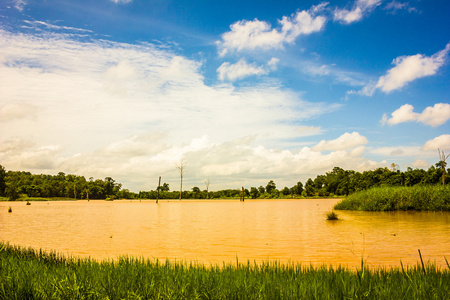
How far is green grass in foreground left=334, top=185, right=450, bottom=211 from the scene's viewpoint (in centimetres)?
3206

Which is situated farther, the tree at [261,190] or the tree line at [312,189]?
the tree at [261,190]

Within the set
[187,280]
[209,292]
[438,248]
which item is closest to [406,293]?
[209,292]

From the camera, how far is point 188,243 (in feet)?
57.0

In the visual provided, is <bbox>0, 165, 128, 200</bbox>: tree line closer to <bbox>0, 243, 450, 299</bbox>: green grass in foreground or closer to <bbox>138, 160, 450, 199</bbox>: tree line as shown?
<bbox>138, 160, 450, 199</bbox>: tree line

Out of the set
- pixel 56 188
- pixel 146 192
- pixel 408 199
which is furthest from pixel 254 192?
pixel 408 199

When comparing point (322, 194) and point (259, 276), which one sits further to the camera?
point (322, 194)

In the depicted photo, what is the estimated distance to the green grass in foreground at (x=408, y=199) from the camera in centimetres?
3206

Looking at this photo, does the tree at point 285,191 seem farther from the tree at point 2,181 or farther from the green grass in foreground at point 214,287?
the green grass in foreground at point 214,287

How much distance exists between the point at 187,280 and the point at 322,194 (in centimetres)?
13973

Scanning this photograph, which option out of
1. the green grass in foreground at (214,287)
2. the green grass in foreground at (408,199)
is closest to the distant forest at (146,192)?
the green grass in foreground at (408,199)

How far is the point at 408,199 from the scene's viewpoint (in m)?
33.6

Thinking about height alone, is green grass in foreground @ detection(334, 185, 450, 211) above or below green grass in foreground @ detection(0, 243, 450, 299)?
above

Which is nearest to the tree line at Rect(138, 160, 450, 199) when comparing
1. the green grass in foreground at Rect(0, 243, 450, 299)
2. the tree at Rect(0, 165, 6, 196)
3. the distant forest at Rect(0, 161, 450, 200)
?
the distant forest at Rect(0, 161, 450, 200)

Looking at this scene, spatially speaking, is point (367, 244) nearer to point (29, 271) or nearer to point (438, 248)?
point (438, 248)
